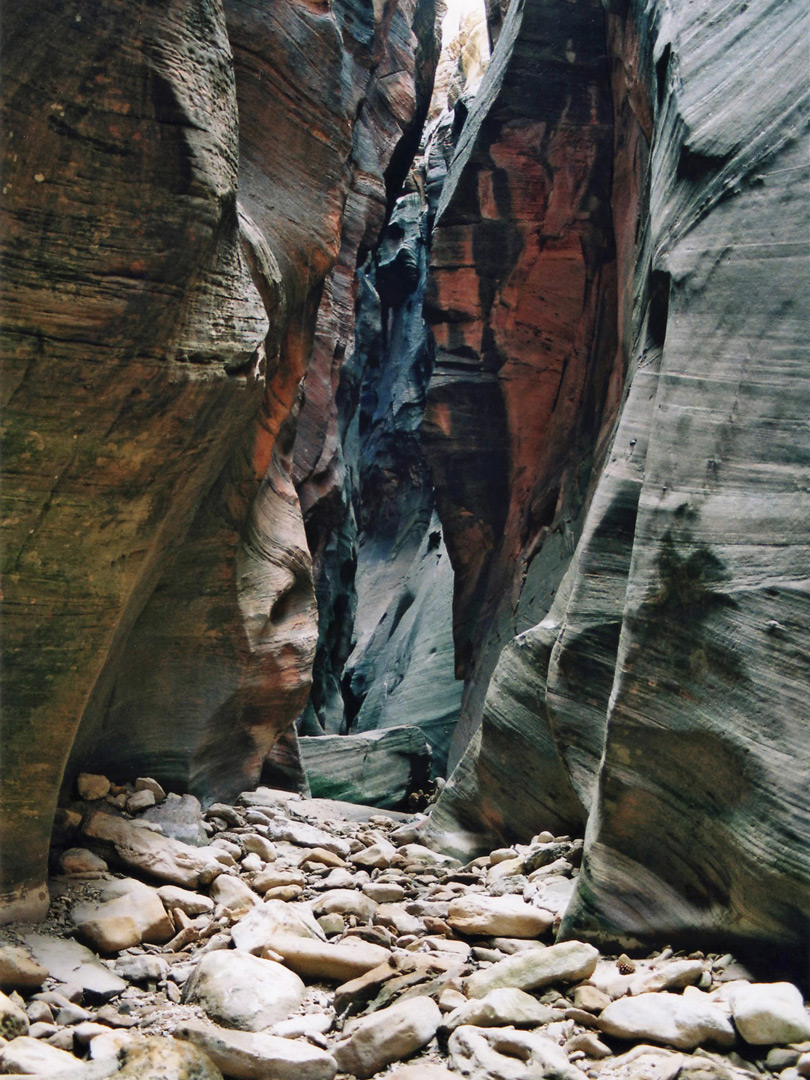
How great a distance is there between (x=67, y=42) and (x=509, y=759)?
19.3 ft

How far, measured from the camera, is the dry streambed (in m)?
3.18

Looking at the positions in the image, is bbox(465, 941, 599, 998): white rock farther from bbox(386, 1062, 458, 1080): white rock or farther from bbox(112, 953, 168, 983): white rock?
A: bbox(112, 953, 168, 983): white rock

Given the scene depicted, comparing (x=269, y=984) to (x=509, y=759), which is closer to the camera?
(x=269, y=984)

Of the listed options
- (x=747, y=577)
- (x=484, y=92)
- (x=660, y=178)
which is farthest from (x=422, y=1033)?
(x=484, y=92)

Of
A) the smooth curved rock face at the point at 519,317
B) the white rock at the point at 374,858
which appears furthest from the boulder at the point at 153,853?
the smooth curved rock face at the point at 519,317

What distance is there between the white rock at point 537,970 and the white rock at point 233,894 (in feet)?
5.36

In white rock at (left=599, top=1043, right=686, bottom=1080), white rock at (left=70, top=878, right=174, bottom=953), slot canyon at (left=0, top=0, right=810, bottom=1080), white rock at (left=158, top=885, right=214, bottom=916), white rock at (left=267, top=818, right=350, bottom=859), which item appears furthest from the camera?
white rock at (left=267, top=818, right=350, bottom=859)

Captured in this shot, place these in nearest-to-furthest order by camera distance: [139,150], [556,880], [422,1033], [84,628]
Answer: [422,1033] → [139,150] → [84,628] → [556,880]

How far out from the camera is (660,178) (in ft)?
22.6

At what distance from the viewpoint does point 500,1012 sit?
3.50 m

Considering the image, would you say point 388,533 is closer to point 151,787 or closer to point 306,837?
point 306,837

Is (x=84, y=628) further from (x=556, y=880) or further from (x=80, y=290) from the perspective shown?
(x=556, y=880)

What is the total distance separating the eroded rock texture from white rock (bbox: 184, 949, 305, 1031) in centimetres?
168

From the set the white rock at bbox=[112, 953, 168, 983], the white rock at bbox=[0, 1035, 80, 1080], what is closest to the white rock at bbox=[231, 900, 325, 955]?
the white rock at bbox=[112, 953, 168, 983]
